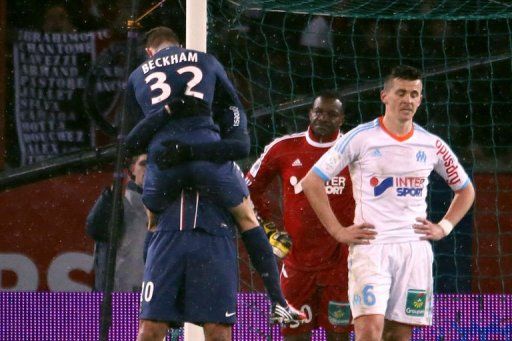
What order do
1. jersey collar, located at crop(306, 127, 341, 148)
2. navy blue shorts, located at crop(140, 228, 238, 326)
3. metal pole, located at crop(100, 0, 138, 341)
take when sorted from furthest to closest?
metal pole, located at crop(100, 0, 138, 341), jersey collar, located at crop(306, 127, 341, 148), navy blue shorts, located at crop(140, 228, 238, 326)

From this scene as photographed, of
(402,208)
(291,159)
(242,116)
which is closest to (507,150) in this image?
(291,159)

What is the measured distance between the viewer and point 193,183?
5.12 m

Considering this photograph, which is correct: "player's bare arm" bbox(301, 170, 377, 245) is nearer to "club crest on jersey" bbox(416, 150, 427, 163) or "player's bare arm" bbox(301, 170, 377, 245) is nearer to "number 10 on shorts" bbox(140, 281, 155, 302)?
"club crest on jersey" bbox(416, 150, 427, 163)

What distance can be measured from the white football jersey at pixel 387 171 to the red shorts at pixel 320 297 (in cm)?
80

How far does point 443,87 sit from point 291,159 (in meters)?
2.95

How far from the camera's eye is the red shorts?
6633 millimetres

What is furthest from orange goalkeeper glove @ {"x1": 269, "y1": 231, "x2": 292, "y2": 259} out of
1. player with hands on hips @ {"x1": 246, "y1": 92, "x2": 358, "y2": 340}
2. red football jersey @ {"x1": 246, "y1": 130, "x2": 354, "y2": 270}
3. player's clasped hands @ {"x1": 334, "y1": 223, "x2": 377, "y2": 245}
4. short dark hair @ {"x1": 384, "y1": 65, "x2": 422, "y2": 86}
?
short dark hair @ {"x1": 384, "y1": 65, "x2": 422, "y2": 86}

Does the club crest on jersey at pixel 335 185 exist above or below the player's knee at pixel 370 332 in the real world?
above

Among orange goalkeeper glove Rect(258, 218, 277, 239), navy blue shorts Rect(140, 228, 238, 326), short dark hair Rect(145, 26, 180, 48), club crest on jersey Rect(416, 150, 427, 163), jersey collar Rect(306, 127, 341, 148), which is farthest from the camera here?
jersey collar Rect(306, 127, 341, 148)

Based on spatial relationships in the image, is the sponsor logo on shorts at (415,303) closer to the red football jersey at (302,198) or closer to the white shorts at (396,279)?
the white shorts at (396,279)

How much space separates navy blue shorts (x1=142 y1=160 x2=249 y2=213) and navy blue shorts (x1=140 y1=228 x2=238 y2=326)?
16 cm

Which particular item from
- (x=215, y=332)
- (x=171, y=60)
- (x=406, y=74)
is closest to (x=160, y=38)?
(x=171, y=60)

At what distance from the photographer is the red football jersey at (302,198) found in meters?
6.68

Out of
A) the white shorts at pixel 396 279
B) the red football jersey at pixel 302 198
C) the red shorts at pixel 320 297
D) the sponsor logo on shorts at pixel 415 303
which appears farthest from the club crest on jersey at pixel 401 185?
the red shorts at pixel 320 297
